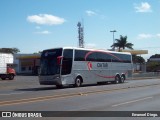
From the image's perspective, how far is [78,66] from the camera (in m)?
31.8

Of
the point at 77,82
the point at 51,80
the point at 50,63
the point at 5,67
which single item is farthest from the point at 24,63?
the point at 51,80

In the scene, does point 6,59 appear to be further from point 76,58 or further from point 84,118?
point 84,118

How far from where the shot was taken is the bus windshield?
1159 inches

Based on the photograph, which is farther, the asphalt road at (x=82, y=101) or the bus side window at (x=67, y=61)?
the bus side window at (x=67, y=61)

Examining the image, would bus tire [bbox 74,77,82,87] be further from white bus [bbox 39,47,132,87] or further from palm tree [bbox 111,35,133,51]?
palm tree [bbox 111,35,133,51]

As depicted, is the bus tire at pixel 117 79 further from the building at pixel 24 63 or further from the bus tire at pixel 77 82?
the building at pixel 24 63

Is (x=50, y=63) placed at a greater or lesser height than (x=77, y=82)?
greater

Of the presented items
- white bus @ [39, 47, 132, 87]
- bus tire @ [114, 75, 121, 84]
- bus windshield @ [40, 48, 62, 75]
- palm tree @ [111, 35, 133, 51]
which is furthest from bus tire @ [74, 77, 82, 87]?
palm tree @ [111, 35, 133, 51]

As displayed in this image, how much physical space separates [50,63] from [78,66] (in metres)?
3.06

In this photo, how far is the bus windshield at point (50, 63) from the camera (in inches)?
1159

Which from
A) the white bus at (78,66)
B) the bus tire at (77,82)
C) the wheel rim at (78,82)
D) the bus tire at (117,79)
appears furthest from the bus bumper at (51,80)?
the bus tire at (117,79)

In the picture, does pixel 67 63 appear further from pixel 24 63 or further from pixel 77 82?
pixel 24 63

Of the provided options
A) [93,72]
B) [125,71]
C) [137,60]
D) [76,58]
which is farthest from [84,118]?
[137,60]

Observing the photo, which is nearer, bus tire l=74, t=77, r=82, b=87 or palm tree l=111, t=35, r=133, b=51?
bus tire l=74, t=77, r=82, b=87
